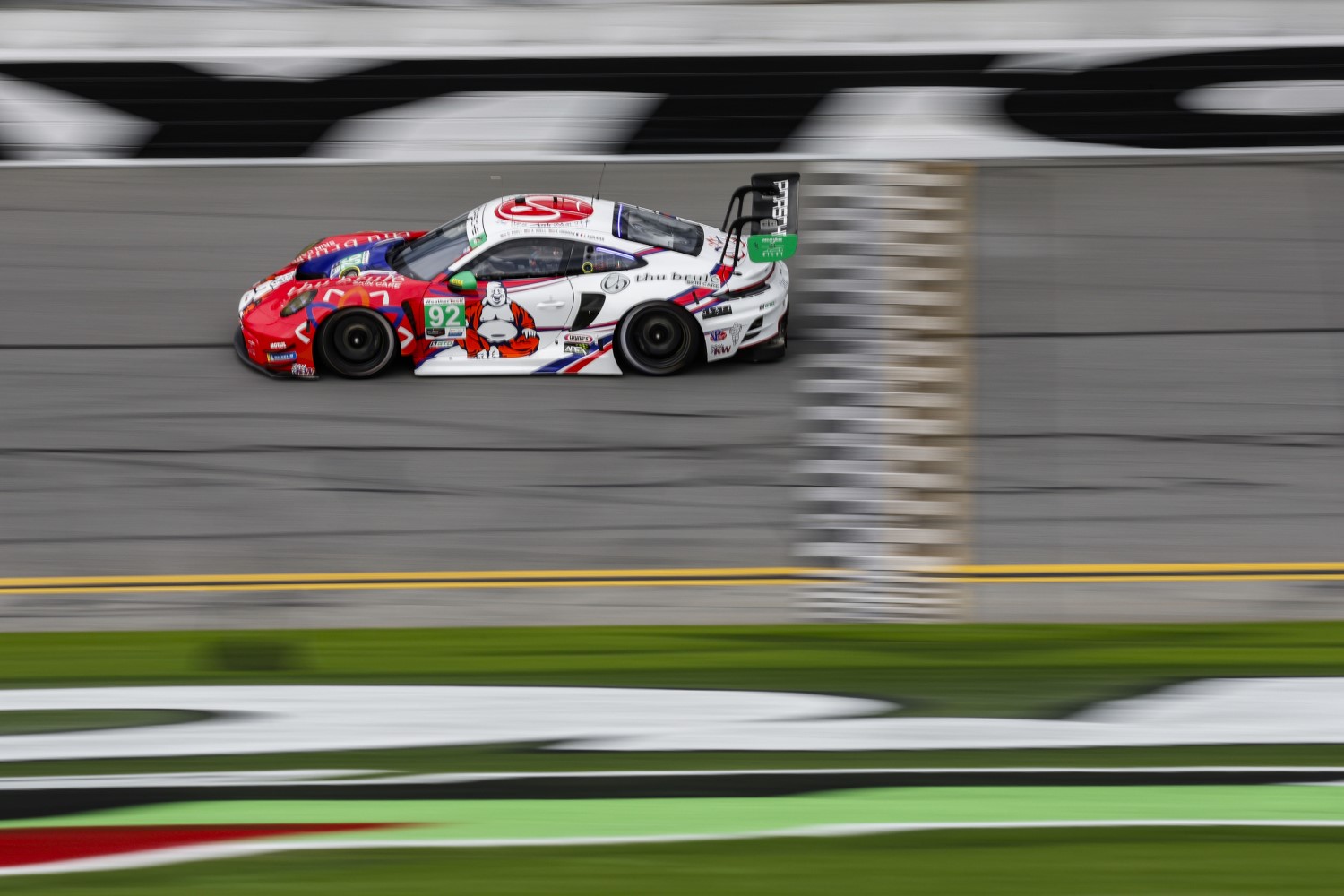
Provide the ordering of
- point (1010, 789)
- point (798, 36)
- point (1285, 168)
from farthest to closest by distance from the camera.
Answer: point (798, 36) → point (1285, 168) → point (1010, 789)

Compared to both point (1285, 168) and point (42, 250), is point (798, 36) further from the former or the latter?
point (42, 250)

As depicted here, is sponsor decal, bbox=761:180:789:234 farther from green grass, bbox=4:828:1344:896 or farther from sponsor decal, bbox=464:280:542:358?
green grass, bbox=4:828:1344:896

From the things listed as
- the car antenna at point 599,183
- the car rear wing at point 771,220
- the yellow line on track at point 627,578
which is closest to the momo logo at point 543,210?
the car rear wing at point 771,220

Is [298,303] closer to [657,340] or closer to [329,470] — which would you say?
[329,470]

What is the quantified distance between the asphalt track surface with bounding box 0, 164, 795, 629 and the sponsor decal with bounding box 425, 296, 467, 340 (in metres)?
0.28

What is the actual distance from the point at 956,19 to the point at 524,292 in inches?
190

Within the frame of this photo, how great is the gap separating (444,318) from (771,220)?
1.95 meters

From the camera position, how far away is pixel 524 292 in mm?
8070

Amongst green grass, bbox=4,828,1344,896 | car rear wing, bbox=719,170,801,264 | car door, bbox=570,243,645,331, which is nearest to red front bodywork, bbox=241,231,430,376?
car door, bbox=570,243,645,331

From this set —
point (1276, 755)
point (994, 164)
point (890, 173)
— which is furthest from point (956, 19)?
point (1276, 755)

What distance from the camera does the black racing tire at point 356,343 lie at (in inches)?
319

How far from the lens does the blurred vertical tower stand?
6500 millimetres

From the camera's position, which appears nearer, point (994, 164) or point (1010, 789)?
point (1010, 789)

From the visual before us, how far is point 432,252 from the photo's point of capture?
8.30 metres
